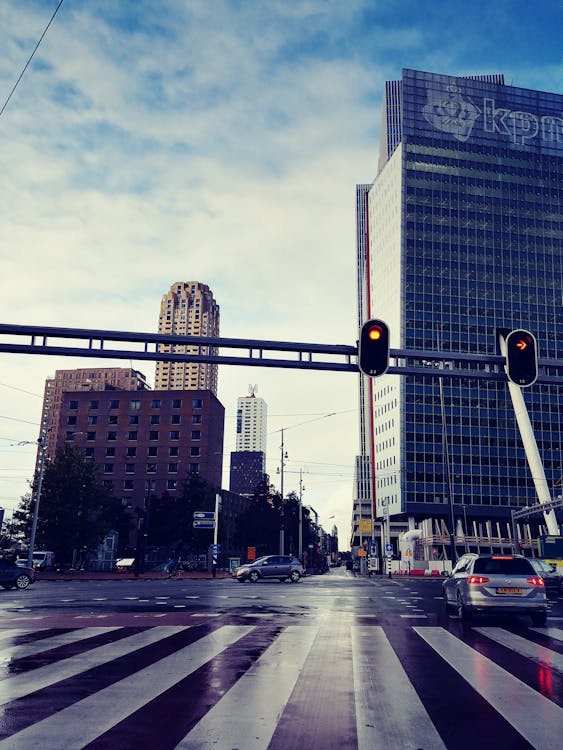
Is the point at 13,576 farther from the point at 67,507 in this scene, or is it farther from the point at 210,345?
the point at 67,507

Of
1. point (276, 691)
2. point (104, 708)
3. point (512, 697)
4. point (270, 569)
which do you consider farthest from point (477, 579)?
point (270, 569)

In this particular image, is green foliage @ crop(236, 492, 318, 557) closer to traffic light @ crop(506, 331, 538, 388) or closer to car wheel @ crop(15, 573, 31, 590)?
car wheel @ crop(15, 573, 31, 590)

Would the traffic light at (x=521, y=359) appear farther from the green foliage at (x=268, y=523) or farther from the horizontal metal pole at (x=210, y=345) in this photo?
the green foliage at (x=268, y=523)

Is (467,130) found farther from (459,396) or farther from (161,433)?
(161,433)

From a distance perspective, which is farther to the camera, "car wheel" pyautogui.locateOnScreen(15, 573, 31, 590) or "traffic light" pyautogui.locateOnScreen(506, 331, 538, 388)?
"car wheel" pyautogui.locateOnScreen(15, 573, 31, 590)

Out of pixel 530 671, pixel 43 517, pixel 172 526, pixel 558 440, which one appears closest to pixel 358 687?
pixel 530 671

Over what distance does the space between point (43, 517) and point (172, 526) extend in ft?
53.3

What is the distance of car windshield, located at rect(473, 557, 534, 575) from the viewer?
13139mm

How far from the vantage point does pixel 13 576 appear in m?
27.1

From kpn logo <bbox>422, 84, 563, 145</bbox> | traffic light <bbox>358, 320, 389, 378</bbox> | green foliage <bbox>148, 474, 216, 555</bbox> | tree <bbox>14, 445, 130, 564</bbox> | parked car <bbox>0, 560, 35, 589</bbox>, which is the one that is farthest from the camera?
kpn logo <bbox>422, 84, 563, 145</bbox>

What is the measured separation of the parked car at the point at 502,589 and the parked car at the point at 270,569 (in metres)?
25.3

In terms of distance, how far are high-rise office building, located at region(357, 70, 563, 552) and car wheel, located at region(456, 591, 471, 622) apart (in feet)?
288

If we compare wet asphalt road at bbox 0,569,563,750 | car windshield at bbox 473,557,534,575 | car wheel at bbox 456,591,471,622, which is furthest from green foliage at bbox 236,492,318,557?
wet asphalt road at bbox 0,569,563,750

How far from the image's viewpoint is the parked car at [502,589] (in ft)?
41.6
